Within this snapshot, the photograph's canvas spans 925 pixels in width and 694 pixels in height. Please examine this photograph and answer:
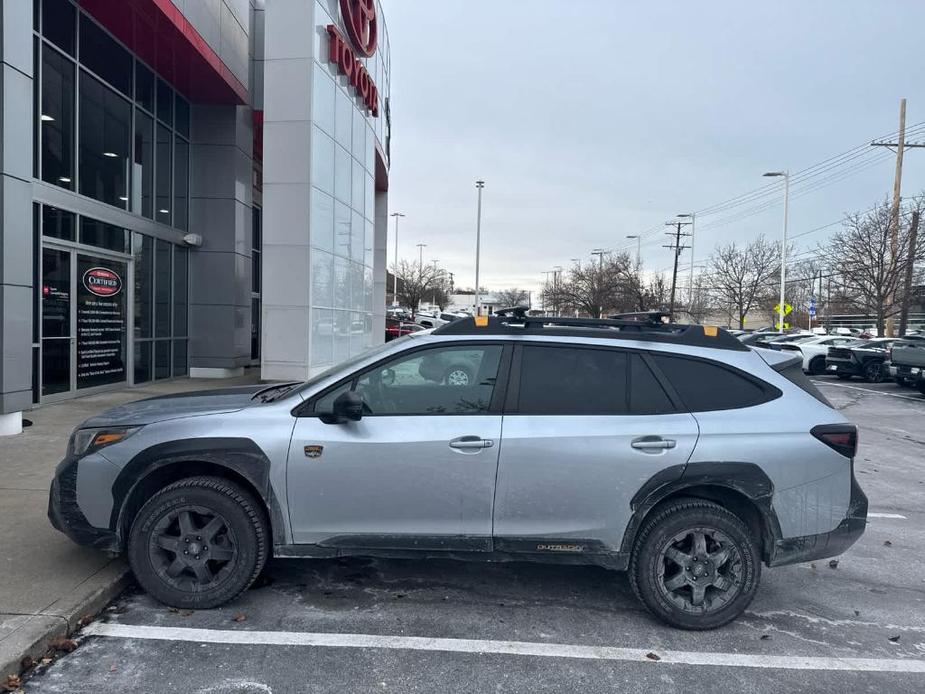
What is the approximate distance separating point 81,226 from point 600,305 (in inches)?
1522

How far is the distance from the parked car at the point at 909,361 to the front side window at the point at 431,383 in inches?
681

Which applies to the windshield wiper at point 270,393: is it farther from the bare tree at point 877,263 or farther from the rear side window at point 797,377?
the bare tree at point 877,263

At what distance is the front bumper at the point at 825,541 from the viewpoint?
156 inches

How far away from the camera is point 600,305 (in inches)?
1849

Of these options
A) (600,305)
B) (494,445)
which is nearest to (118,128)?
(494,445)

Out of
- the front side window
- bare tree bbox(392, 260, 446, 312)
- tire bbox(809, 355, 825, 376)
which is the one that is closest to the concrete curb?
the front side window

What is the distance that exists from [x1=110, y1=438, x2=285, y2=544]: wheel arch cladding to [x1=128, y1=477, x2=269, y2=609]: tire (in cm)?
7

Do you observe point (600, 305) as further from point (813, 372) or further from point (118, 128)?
point (118, 128)

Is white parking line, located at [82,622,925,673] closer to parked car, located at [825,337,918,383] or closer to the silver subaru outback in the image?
the silver subaru outback

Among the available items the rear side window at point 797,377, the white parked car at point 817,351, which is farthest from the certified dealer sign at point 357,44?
the white parked car at point 817,351

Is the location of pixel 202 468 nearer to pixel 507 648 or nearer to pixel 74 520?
pixel 74 520

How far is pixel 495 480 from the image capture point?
3.87 metres

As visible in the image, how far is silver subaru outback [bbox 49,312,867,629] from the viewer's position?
3.88 m

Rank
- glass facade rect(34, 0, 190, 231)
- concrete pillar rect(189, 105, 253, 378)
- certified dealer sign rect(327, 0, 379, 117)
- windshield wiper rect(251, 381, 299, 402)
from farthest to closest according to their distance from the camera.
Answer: concrete pillar rect(189, 105, 253, 378) → certified dealer sign rect(327, 0, 379, 117) → glass facade rect(34, 0, 190, 231) → windshield wiper rect(251, 381, 299, 402)
